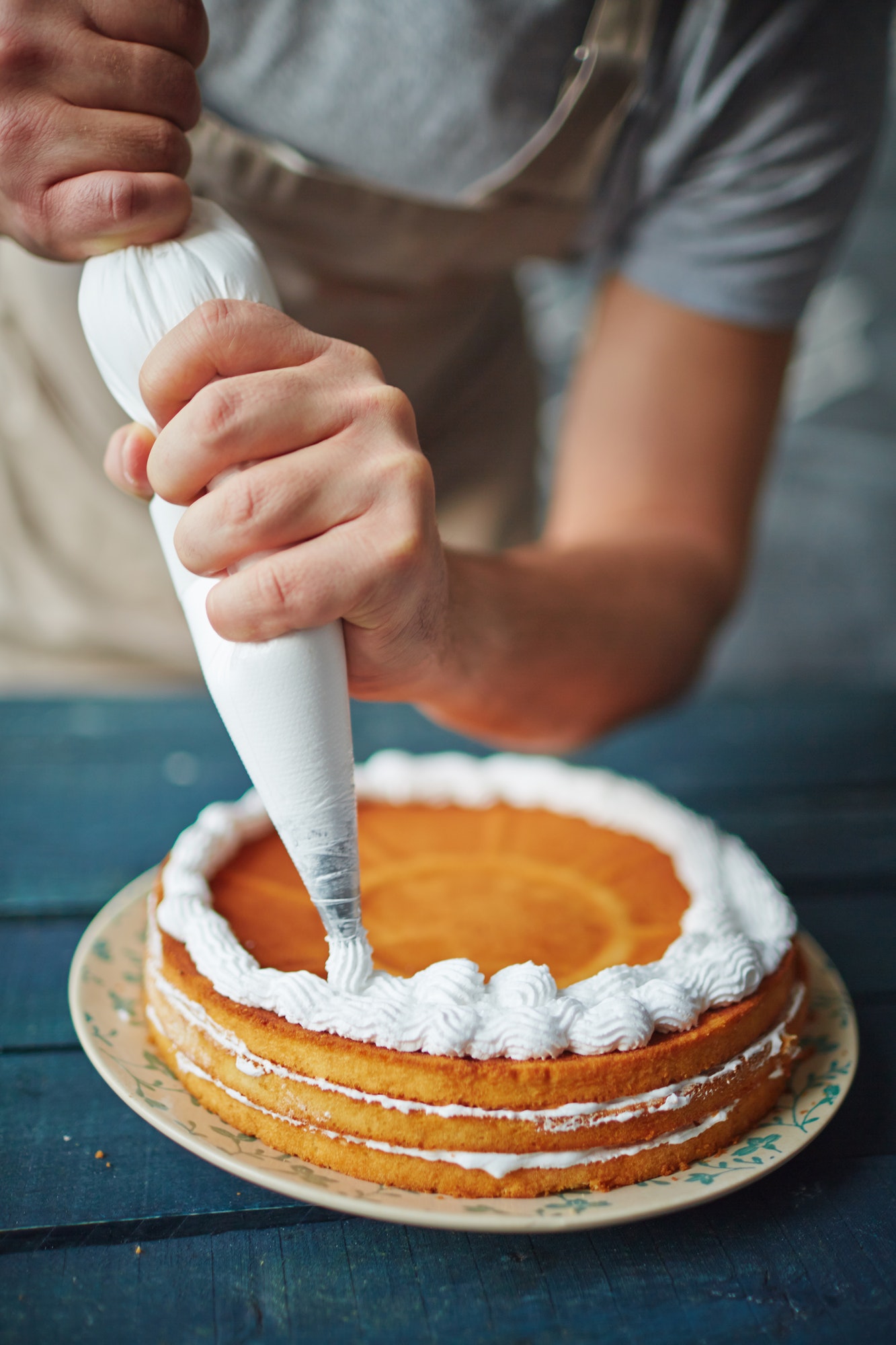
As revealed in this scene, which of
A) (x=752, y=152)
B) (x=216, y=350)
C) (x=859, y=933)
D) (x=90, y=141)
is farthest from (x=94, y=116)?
(x=859, y=933)

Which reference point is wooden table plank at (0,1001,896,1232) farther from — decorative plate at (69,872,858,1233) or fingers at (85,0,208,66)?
fingers at (85,0,208,66)

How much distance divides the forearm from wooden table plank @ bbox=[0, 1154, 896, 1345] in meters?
0.47

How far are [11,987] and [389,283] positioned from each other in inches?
36.6

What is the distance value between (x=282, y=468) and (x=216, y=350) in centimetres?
9

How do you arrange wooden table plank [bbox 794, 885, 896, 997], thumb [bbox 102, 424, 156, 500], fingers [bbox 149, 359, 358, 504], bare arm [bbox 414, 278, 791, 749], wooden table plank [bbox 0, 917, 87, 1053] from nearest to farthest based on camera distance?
fingers [bbox 149, 359, 358, 504] → thumb [bbox 102, 424, 156, 500] → wooden table plank [bbox 0, 917, 87, 1053] → wooden table plank [bbox 794, 885, 896, 997] → bare arm [bbox 414, 278, 791, 749]

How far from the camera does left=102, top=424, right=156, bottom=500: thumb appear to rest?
2.49 ft

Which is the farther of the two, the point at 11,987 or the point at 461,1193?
the point at 11,987

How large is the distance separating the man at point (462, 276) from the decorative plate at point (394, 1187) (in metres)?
0.34

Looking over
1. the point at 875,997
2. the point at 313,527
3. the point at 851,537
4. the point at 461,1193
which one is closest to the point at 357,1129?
the point at 461,1193

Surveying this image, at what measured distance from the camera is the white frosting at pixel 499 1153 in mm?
710

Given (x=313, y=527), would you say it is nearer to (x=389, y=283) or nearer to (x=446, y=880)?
(x=446, y=880)

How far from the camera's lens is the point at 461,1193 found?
71 centimetres

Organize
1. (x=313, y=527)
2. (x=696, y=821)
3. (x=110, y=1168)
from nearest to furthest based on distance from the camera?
(x=313, y=527) < (x=110, y=1168) < (x=696, y=821)

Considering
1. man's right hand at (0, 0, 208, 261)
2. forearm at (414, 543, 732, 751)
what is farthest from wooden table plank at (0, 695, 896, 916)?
man's right hand at (0, 0, 208, 261)
